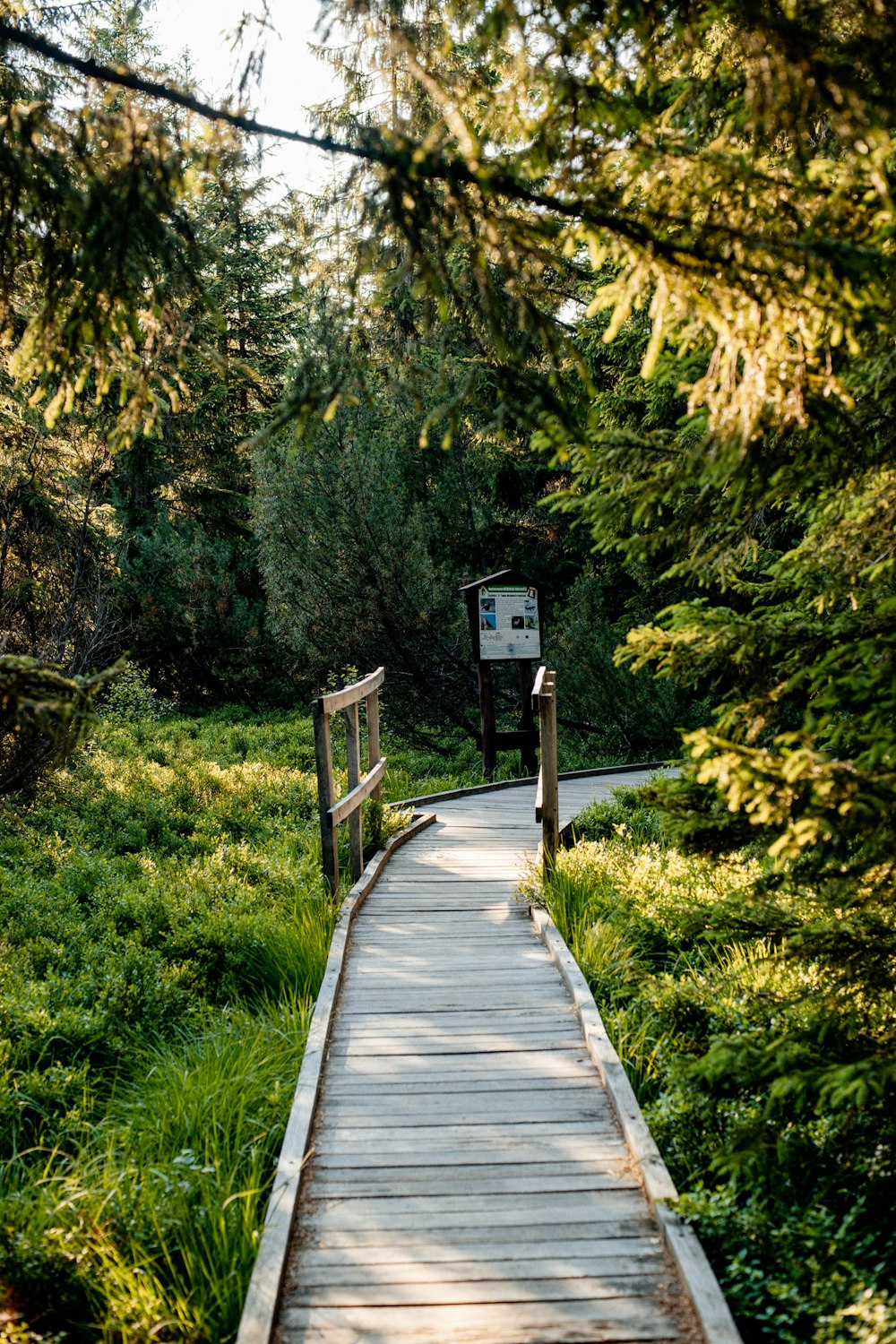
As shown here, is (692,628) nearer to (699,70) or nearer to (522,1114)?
(522,1114)

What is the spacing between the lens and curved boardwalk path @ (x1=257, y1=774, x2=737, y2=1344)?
307 cm

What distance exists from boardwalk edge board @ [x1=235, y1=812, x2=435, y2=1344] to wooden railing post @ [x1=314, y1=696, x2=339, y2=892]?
1.80ft

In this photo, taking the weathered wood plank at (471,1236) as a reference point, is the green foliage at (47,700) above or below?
above

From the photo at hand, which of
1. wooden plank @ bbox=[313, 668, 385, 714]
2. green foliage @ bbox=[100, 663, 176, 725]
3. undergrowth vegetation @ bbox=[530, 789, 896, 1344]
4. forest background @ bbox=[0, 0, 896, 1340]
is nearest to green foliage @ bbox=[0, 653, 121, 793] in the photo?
forest background @ bbox=[0, 0, 896, 1340]

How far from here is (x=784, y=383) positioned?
2977 millimetres

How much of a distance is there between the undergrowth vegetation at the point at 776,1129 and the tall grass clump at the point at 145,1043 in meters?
1.67

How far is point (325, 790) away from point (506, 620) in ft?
20.7

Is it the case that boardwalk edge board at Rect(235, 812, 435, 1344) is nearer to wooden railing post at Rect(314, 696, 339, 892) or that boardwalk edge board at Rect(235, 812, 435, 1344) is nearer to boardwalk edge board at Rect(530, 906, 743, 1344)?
wooden railing post at Rect(314, 696, 339, 892)

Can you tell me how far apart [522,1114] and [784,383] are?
3.15 m

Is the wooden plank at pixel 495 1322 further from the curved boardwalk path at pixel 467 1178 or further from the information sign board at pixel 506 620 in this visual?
the information sign board at pixel 506 620

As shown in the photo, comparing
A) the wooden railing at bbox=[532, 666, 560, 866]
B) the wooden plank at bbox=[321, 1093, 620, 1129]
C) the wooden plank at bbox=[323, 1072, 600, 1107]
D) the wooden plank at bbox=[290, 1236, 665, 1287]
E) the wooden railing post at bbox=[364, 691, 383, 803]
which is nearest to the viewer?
the wooden plank at bbox=[290, 1236, 665, 1287]

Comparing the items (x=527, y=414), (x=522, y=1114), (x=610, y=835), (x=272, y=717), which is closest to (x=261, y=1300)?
(x=522, y=1114)

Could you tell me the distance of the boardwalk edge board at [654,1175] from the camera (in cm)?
296

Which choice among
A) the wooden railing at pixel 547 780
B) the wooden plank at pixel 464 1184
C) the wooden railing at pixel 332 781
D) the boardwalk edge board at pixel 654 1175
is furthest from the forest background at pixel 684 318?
the wooden railing at pixel 332 781
